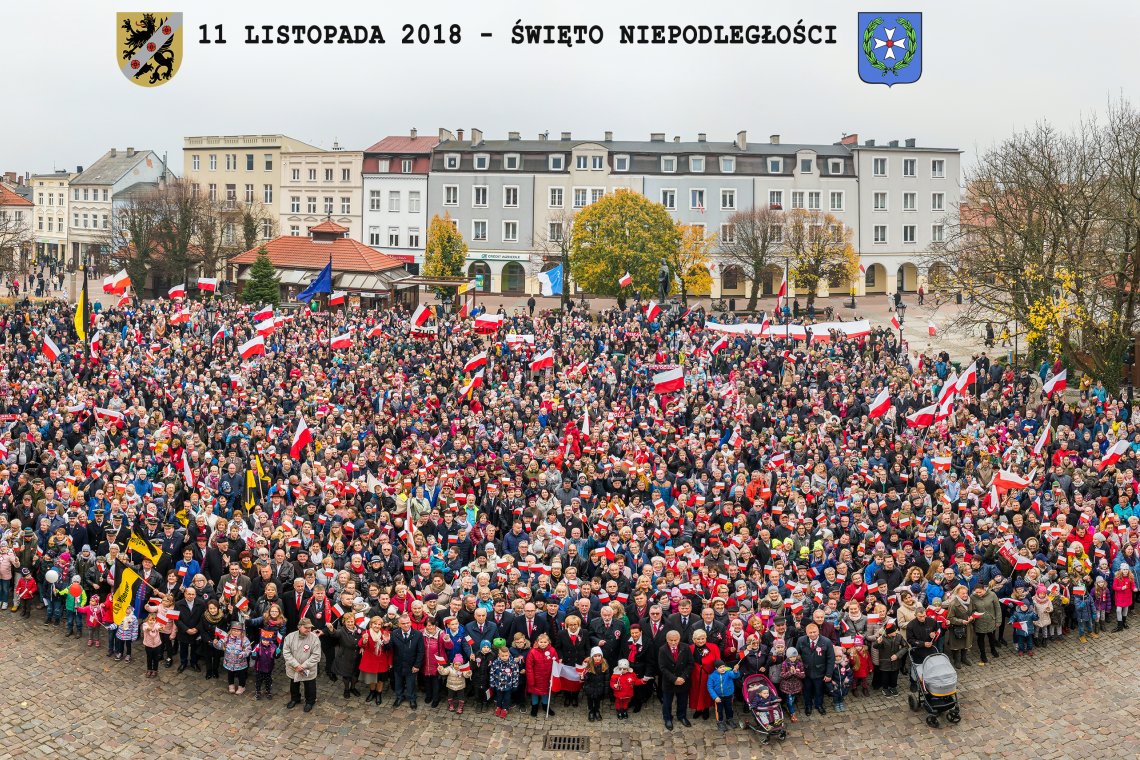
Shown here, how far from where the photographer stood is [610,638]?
1324 centimetres

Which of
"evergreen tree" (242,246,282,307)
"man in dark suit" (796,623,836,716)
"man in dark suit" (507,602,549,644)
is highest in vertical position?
"evergreen tree" (242,246,282,307)

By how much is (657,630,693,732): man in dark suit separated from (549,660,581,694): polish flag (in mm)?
1048

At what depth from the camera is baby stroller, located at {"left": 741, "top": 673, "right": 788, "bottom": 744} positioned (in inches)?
502

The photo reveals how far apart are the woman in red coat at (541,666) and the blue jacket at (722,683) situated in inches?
75.7

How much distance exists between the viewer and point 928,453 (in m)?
21.2

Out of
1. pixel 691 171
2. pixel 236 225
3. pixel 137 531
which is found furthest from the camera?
pixel 236 225

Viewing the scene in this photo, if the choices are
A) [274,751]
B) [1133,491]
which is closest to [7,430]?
[274,751]

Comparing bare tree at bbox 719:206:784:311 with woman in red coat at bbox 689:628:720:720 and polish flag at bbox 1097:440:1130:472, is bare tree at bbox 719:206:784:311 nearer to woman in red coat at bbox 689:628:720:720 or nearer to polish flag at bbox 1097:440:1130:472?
polish flag at bbox 1097:440:1130:472

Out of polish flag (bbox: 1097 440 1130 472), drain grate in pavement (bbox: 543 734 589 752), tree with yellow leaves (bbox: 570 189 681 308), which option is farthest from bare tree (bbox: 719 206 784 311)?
drain grate in pavement (bbox: 543 734 589 752)

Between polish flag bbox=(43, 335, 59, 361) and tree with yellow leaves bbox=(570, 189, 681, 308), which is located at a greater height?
tree with yellow leaves bbox=(570, 189, 681, 308)

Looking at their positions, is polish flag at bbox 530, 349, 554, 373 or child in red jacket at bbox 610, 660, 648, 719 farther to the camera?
polish flag at bbox 530, 349, 554, 373

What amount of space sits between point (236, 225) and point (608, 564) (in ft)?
221

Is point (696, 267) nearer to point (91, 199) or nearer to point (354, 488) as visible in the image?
point (354, 488)

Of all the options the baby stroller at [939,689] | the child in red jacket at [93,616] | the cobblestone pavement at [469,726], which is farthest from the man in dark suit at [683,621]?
the child in red jacket at [93,616]
